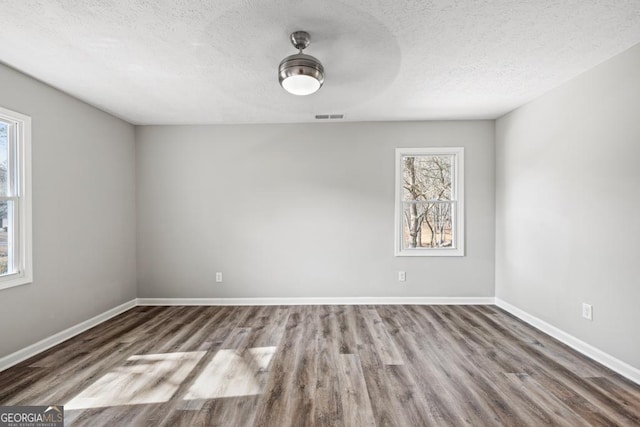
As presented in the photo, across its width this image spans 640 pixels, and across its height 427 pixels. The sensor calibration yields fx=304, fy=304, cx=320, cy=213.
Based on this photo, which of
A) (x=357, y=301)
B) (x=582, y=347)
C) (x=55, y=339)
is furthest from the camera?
(x=357, y=301)

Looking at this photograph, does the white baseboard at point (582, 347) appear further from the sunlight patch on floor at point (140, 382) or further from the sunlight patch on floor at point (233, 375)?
the sunlight patch on floor at point (140, 382)

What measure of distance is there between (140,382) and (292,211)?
2617 millimetres

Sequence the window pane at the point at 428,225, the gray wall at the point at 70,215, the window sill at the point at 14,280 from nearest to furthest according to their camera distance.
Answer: the window sill at the point at 14,280
the gray wall at the point at 70,215
the window pane at the point at 428,225

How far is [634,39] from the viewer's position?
2270mm

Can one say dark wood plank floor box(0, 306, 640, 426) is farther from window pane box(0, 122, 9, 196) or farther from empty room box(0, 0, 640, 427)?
window pane box(0, 122, 9, 196)


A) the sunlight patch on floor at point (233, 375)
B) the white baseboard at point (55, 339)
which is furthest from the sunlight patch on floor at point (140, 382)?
the white baseboard at point (55, 339)

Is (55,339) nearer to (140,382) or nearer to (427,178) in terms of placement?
(140,382)

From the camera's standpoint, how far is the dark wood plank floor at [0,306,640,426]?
77.7 inches

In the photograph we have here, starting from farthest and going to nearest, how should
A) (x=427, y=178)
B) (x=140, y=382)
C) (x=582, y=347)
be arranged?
(x=427, y=178) → (x=582, y=347) → (x=140, y=382)

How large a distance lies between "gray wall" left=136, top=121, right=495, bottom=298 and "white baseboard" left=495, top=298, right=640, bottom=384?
71cm

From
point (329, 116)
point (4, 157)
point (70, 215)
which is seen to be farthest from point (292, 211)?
point (4, 157)

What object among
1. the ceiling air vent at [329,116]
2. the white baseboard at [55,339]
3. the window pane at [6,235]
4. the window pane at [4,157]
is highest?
the ceiling air vent at [329,116]

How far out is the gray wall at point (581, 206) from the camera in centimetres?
243

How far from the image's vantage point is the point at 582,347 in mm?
2834
